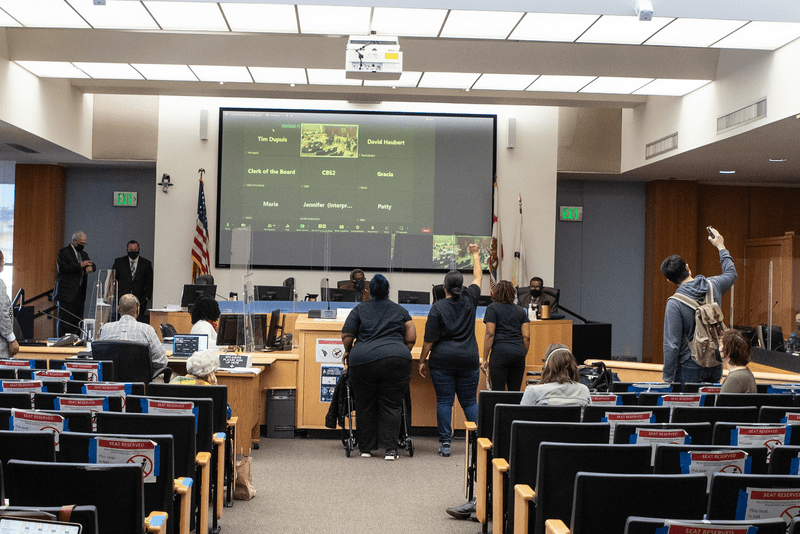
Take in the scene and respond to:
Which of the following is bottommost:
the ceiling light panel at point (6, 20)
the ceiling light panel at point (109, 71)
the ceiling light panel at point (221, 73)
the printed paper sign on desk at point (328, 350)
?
the printed paper sign on desk at point (328, 350)

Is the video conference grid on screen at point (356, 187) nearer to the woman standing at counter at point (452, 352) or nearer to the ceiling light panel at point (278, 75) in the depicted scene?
the ceiling light panel at point (278, 75)

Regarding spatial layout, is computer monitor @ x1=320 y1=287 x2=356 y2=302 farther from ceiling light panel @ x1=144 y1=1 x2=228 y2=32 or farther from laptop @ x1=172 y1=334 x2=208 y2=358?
ceiling light panel @ x1=144 y1=1 x2=228 y2=32

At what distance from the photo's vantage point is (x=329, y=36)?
26.6ft

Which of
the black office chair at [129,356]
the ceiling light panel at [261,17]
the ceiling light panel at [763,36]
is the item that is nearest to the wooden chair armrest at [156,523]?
the black office chair at [129,356]

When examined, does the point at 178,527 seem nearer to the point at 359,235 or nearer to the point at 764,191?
the point at 359,235

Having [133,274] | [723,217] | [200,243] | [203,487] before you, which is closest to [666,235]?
[723,217]

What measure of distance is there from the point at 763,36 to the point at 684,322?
3766 millimetres

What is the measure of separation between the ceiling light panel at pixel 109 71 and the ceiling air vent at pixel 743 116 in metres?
7.44

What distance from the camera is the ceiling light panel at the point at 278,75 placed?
9.29 m

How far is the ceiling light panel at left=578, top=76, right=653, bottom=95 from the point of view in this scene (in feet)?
30.1

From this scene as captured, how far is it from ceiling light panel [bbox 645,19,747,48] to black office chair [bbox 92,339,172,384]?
5742mm

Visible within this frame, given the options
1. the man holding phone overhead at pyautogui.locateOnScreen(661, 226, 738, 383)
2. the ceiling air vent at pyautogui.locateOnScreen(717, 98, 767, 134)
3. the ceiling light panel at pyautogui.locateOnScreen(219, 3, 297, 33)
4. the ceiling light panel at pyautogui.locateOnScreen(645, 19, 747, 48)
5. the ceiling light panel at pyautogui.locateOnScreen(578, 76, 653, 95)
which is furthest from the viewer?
the ceiling light panel at pyautogui.locateOnScreen(578, 76, 653, 95)

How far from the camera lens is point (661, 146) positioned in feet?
33.0

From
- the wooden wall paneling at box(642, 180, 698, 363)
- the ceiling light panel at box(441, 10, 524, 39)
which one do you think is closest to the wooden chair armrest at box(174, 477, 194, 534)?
the ceiling light panel at box(441, 10, 524, 39)
